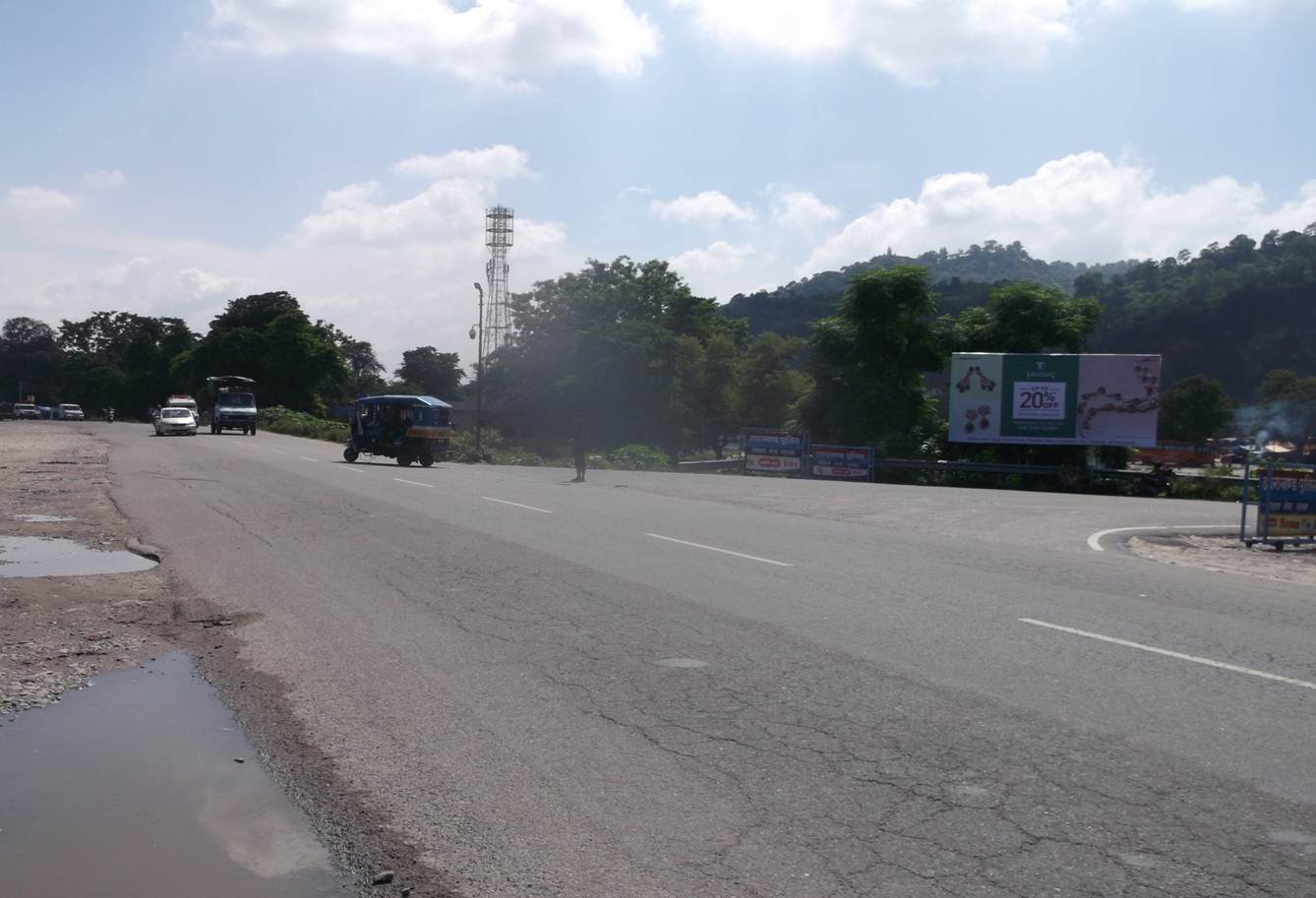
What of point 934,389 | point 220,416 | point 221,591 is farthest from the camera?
point 934,389

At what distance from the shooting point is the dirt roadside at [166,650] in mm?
5094

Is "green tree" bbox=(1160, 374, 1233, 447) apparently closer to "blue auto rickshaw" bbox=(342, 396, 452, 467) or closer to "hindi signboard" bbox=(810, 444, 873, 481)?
"hindi signboard" bbox=(810, 444, 873, 481)

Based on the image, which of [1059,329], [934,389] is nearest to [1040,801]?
[1059,329]

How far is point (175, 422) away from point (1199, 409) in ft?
216

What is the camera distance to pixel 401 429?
123ft

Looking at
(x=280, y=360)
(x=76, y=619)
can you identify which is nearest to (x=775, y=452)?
(x=76, y=619)

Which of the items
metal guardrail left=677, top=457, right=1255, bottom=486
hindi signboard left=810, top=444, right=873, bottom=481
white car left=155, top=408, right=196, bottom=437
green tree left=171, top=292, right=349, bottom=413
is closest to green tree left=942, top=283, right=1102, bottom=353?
metal guardrail left=677, top=457, right=1255, bottom=486

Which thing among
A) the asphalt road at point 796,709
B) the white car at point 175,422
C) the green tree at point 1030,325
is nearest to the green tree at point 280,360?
the white car at point 175,422

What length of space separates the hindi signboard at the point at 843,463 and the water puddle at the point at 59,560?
30430mm

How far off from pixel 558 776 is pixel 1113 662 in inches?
183

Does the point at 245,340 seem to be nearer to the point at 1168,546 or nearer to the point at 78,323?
the point at 78,323

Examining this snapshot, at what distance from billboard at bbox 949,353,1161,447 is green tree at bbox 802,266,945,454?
776 cm

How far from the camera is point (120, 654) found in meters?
9.07

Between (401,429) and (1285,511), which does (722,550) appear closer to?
(1285,511)
